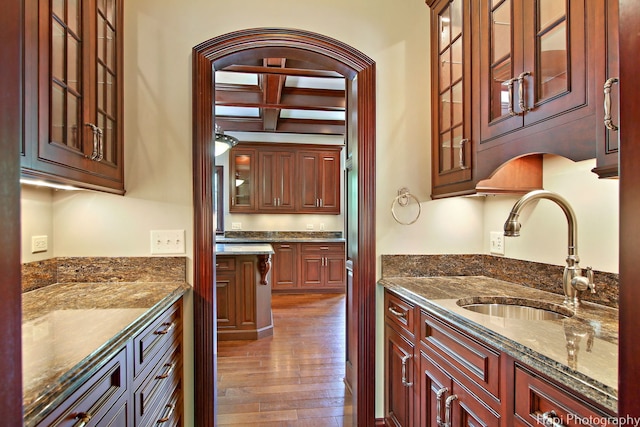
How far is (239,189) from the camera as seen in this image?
6.14m

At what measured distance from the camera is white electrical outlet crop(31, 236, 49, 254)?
1.65 meters

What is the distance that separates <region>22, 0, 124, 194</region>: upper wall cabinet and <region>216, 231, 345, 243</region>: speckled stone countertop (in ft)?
13.7

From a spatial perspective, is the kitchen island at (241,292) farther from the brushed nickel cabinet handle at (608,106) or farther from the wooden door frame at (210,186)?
the brushed nickel cabinet handle at (608,106)

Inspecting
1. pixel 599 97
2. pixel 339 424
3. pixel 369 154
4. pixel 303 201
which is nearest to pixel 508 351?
pixel 599 97

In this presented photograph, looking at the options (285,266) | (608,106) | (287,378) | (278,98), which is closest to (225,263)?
(287,378)

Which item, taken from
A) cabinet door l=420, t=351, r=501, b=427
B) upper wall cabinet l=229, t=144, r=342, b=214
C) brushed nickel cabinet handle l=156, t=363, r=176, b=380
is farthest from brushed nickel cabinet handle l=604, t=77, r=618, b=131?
upper wall cabinet l=229, t=144, r=342, b=214

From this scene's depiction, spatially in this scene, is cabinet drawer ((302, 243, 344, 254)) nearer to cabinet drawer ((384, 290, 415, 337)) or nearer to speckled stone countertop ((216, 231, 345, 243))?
speckled stone countertop ((216, 231, 345, 243))

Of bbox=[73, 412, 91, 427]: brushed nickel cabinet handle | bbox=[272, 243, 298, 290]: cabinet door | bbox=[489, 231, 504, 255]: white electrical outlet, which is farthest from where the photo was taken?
bbox=[272, 243, 298, 290]: cabinet door

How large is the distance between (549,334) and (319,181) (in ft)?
17.7

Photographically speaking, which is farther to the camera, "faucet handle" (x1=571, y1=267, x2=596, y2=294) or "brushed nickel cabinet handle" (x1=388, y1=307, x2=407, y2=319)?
"brushed nickel cabinet handle" (x1=388, y1=307, x2=407, y2=319)

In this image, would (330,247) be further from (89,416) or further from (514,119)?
(89,416)

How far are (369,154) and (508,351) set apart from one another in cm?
133

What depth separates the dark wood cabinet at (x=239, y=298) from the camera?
3.52 meters

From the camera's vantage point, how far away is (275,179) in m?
6.15
